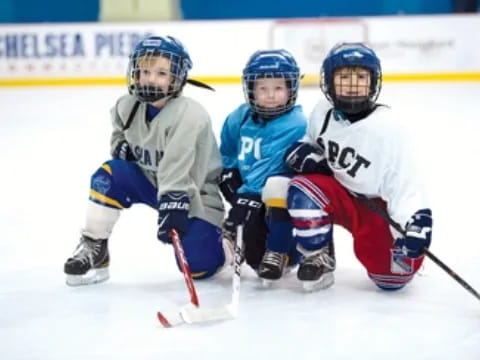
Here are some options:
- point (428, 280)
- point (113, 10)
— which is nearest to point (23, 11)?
point (113, 10)

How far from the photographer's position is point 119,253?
2719 millimetres

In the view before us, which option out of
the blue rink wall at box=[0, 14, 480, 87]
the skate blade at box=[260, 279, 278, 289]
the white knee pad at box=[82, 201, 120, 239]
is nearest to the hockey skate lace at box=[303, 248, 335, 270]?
the skate blade at box=[260, 279, 278, 289]

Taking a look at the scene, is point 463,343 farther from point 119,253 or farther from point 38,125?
point 38,125

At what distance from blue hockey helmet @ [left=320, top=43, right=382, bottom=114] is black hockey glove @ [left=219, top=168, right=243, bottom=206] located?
366 mm

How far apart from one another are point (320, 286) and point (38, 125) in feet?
12.4

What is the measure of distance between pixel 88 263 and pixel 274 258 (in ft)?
1.59

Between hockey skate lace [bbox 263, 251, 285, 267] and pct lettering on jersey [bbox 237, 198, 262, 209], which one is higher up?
pct lettering on jersey [bbox 237, 198, 262, 209]

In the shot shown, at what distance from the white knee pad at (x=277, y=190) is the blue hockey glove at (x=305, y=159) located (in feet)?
0.16

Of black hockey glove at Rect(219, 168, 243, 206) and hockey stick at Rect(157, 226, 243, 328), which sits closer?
hockey stick at Rect(157, 226, 243, 328)

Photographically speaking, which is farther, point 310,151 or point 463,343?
point 310,151

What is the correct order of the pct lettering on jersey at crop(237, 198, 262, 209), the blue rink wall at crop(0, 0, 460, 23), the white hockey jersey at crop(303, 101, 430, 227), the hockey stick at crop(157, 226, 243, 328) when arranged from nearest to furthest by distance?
1. the hockey stick at crop(157, 226, 243, 328)
2. the white hockey jersey at crop(303, 101, 430, 227)
3. the pct lettering on jersey at crop(237, 198, 262, 209)
4. the blue rink wall at crop(0, 0, 460, 23)

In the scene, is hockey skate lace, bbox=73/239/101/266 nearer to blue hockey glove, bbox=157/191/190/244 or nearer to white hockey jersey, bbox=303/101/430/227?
blue hockey glove, bbox=157/191/190/244

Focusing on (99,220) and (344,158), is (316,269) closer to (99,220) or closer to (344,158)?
(344,158)

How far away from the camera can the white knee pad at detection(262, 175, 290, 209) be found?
2297 mm
